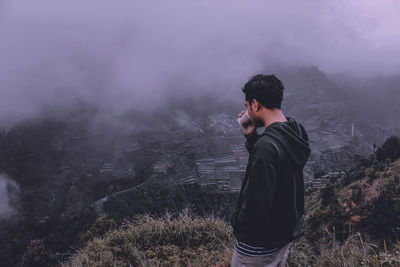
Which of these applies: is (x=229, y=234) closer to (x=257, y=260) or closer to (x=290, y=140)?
(x=257, y=260)

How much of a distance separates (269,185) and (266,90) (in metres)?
0.81

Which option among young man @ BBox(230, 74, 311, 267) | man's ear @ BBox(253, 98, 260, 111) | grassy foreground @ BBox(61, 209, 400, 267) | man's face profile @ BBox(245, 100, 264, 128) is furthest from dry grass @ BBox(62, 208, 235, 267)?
man's ear @ BBox(253, 98, 260, 111)

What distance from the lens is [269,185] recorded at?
1.82 metres

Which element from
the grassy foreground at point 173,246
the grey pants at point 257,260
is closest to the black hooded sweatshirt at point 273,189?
the grey pants at point 257,260

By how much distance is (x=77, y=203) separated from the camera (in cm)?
3027

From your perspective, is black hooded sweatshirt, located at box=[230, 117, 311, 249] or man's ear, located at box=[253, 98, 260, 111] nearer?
black hooded sweatshirt, located at box=[230, 117, 311, 249]

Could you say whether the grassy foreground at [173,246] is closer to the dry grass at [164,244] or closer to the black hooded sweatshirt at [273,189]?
the dry grass at [164,244]

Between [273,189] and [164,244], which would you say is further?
[164,244]

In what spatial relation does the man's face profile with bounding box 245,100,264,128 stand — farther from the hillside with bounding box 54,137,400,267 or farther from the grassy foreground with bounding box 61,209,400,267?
the grassy foreground with bounding box 61,209,400,267

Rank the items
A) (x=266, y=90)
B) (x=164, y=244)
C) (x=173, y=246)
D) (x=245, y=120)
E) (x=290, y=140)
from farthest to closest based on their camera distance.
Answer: (x=164, y=244)
(x=173, y=246)
(x=245, y=120)
(x=266, y=90)
(x=290, y=140)

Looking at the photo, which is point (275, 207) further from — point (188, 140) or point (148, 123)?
point (148, 123)

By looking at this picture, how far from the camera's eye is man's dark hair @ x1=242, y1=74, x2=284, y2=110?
7.10ft

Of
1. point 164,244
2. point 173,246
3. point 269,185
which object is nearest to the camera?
point 269,185

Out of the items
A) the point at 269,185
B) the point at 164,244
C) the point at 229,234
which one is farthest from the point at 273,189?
the point at 164,244
